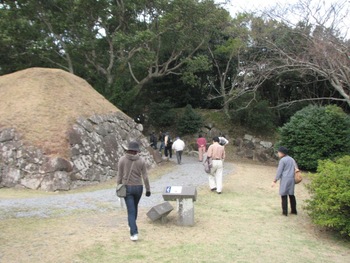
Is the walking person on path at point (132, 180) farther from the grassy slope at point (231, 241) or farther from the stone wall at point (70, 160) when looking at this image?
the stone wall at point (70, 160)

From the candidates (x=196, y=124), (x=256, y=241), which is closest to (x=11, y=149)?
(x=256, y=241)

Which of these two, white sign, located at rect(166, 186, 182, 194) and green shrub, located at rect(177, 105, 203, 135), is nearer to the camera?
white sign, located at rect(166, 186, 182, 194)

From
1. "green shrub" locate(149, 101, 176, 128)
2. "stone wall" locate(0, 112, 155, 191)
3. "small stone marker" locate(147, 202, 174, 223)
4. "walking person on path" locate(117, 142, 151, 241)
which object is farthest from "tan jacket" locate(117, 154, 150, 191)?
"green shrub" locate(149, 101, 176, 128)

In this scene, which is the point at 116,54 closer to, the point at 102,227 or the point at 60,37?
the point at 60,37

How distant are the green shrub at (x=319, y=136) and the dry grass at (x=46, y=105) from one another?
950cm

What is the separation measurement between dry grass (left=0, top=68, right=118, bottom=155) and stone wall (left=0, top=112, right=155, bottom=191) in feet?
1.14

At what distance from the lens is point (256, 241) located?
630 centimetres

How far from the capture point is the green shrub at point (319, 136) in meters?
16.8

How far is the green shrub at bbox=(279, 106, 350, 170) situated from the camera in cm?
1680

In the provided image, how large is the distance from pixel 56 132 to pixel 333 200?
1028cm

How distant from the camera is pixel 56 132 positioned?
13328mm

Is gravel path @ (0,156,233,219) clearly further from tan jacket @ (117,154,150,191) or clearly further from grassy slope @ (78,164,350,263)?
grassy slope @ (78,164,350,263)

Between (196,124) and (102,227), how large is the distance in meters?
19.1

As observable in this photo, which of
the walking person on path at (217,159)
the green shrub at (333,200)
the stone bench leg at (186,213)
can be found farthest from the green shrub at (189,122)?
the stone bench leg at (186,213)
